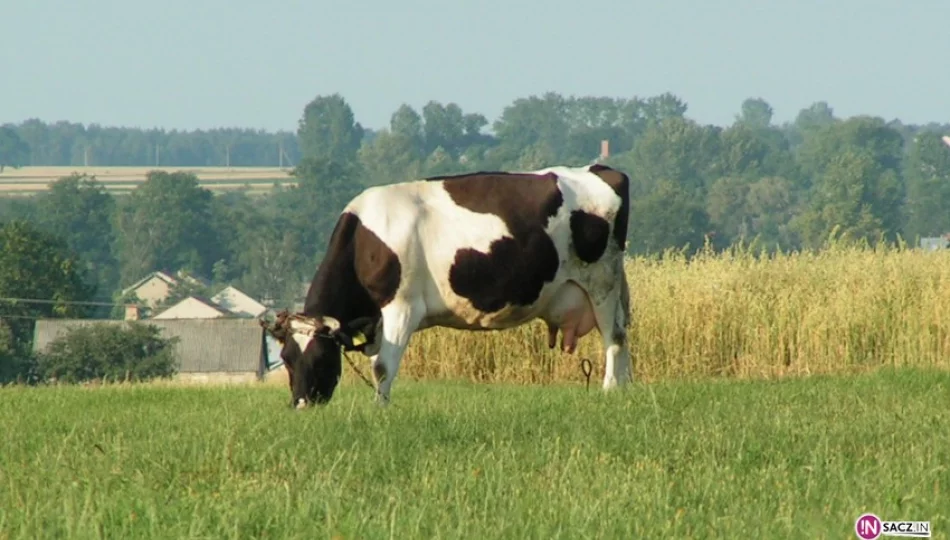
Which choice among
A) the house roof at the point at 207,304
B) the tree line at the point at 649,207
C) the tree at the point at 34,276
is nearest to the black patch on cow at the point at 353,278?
the tree at the point at 34,276

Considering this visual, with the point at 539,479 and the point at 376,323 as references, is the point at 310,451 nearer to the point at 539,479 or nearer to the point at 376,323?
the point at 539,479

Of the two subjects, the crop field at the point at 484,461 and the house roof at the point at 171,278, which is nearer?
the crop field at the point at 484,461

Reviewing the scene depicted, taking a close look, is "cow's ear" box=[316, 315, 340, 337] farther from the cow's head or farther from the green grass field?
the green grass field

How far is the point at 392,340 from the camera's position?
1494cm

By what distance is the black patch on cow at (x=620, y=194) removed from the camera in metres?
16.2

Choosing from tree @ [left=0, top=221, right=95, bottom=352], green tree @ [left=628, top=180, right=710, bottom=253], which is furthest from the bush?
green tree @ [left=628, top=180, right=710, bottom=253]

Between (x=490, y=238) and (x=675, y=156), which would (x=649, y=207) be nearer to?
(x=675, y=156)

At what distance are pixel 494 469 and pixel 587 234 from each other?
7.13m

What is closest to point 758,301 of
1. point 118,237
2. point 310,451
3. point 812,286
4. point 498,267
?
point 812,286

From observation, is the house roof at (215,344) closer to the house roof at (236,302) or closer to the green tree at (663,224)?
the green tree at (663,224)

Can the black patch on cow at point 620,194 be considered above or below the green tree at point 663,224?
below

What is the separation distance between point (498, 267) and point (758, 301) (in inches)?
276

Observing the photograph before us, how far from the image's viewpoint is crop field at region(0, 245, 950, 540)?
297 inches

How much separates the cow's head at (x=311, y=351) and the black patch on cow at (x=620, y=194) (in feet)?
8.84
